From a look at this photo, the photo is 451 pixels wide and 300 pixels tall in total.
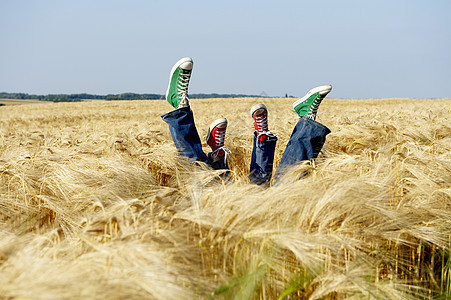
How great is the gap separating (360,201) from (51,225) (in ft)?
4.45

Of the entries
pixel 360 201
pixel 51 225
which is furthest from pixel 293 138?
pixel 51 225

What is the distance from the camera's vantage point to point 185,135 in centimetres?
257

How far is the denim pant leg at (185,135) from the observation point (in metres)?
2.57

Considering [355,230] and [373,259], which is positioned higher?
[355,230]

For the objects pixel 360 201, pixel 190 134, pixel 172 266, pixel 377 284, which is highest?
pixel 190 134

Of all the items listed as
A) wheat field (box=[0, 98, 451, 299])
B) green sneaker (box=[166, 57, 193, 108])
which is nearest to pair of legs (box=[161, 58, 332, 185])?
green sneaker (box=[166, 57, 193, 108])

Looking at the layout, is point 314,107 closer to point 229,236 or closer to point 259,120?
point 259,120

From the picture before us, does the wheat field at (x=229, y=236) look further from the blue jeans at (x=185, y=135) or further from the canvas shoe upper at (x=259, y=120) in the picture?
the canvas shoe upper at (x=259, y=120)

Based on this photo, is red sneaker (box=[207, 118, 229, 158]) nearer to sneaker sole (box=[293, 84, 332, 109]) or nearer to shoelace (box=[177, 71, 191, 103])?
shoelace (box=[177, 71, 191, 103])

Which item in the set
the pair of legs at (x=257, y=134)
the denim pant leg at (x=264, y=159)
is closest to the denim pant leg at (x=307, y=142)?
the pair of legs at (x=257, y=134)

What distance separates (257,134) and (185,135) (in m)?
0.54

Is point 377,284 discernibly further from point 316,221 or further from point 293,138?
point 293,138

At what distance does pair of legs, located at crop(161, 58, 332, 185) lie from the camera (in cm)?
257

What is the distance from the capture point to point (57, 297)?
2.50 feet
